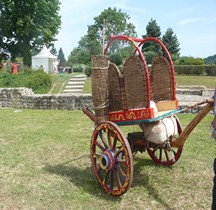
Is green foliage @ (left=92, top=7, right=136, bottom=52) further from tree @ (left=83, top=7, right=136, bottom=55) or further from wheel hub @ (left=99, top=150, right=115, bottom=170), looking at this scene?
wheel hub @ (left=99, top=150, right=115, bottom=170)

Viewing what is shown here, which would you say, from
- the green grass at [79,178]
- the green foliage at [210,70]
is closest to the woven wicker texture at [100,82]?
the green grass at [79,178]

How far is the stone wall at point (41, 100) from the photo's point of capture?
11.3 meters

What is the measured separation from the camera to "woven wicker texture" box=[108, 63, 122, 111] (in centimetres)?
371

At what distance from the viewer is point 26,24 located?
30.4 m

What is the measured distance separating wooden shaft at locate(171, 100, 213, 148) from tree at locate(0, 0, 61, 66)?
29251mm

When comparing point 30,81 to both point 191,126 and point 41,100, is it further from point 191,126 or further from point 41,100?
point 191,126

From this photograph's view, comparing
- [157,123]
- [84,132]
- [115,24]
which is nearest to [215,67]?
[84,132]

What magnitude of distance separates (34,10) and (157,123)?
30.4 metres

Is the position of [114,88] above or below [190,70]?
below

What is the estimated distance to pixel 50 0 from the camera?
32.9 meters

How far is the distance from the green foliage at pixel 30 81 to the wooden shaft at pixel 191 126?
41.6ft

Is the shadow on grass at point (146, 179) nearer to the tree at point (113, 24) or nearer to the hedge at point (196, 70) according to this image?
the hedge at point (196, 70)

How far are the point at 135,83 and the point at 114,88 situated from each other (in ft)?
1.13

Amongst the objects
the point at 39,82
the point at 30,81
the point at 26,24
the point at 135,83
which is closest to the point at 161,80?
the point at 135,83
